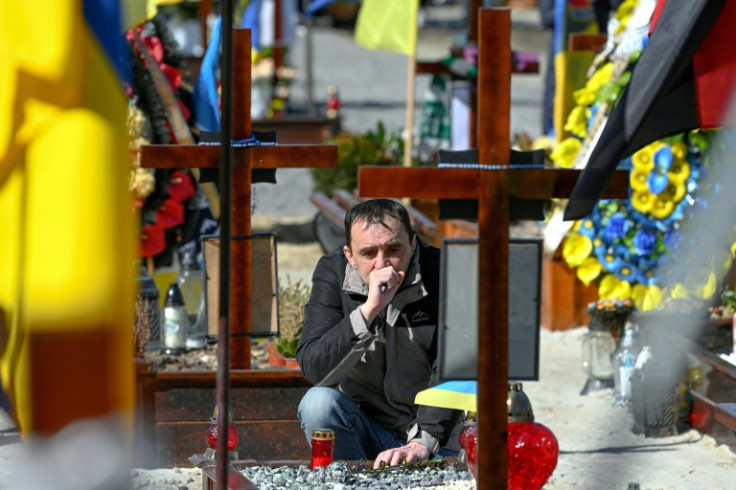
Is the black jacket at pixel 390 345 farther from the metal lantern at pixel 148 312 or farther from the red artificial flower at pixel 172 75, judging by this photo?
the red artificial flower at pixel 172 75

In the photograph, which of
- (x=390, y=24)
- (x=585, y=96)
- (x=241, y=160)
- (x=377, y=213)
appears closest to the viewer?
(x=377, y=213)

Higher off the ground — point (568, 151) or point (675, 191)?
point (568, 151)

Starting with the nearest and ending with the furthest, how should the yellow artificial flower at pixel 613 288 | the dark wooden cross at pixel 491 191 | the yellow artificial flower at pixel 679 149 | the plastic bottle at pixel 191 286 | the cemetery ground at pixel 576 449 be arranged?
1. the dark wooden cross at pixel 491 191
2. the cemetery ground at pixel 576 449
3. the plastic bottle at pixel 191 286
4. the yellow artificial flower at pixel 679 149
5. the yellow artificial flower at pixel 613 288

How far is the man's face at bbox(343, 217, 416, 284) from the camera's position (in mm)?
3920

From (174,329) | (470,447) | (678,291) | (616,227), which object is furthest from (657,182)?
(470,447)

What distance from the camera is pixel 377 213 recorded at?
396 cm

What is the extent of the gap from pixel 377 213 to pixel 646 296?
10.6ft

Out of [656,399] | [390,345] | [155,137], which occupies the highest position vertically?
[155,137]

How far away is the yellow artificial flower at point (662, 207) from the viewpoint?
6.70m

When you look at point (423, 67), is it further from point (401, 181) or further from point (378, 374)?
point (401, 181)

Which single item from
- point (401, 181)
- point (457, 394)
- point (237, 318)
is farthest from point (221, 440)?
point (237, 318)

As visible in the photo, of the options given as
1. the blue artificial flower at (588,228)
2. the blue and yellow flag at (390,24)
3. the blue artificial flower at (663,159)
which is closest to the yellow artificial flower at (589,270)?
the blue artificial flower at (588,228)

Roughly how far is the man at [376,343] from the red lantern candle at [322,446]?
9 cm

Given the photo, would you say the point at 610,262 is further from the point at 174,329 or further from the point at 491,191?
the point at 491,191
